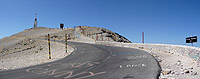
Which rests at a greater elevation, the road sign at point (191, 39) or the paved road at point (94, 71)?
the road sign at point (191, 39)

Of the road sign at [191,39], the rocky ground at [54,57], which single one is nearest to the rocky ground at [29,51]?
the rocky ground at [54,57]

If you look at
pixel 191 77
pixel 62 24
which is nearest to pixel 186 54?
pixel 191 77

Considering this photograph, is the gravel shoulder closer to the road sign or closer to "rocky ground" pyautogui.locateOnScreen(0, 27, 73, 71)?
"rocky ground" pyautogui.locateOnScreen(0, 27, 73, 71)

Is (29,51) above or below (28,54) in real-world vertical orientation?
above

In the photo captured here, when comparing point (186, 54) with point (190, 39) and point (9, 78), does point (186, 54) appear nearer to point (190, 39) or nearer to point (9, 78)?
point (190, 39)

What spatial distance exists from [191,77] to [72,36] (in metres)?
55.2

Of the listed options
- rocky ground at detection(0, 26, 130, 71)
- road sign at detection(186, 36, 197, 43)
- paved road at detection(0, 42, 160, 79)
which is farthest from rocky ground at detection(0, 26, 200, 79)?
road sign at detection(186, 36, 197, 43)

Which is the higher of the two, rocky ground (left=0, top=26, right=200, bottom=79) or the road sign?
the road sign

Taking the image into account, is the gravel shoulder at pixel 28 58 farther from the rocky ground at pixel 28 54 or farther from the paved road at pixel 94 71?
the paved road at pixel 94 71

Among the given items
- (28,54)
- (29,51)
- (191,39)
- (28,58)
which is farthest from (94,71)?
(29,51)

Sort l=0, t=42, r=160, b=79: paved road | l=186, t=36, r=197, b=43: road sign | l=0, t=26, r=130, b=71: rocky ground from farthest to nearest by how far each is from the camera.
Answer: l=0, t=26, r=130, b=71: rocky ground, l=186, t=36, r=197, b=43: road sign, l=0, t=42, r=160, b=79: paved road

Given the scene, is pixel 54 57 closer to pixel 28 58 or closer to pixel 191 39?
pixel 28 58

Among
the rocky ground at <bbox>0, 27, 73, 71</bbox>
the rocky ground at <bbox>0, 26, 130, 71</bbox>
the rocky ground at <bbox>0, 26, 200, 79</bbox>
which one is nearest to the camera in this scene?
the rocky ground at <bbox>0, 26, 200, 79</bbox>

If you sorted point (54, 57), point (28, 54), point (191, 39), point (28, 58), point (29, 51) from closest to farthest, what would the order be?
point (191, 39) < point (54, 57) < point (28, 58) < point (28, 54) < point (29, 51)
